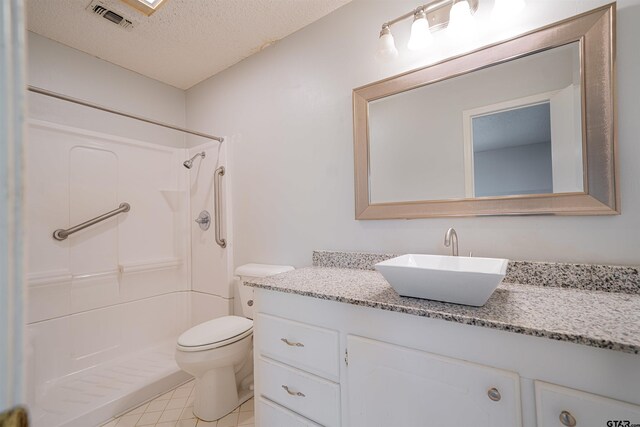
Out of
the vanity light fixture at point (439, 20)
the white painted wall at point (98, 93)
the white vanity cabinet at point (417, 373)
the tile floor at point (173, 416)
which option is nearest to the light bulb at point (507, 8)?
the vanity light fixture at point (439, 20)

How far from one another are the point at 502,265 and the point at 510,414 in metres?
0.46

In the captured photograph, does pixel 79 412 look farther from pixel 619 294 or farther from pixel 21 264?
pixel 619 294

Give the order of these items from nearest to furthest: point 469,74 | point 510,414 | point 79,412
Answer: point 510,414 < point 469,74 < point 79,412

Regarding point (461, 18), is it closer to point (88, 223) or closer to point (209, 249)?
point (209, 249)

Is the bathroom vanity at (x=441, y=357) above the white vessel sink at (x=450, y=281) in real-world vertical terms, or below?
below

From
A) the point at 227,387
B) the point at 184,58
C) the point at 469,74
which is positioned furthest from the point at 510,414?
the point at 184,58

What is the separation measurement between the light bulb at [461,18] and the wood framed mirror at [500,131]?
111 millimetres

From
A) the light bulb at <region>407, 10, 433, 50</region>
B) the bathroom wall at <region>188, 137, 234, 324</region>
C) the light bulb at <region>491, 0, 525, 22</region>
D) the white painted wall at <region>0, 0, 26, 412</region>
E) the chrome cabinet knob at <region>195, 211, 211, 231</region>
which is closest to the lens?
the white painted wall at <region>0, 0, 26, 412</region>

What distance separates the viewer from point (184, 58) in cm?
216

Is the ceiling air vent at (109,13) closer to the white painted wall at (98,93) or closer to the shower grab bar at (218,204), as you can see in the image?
the white painted wall at (98,93)

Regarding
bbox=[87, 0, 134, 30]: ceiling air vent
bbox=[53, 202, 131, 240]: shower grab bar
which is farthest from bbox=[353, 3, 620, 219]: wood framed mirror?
bbox=[53, 202, 131, 240]: shower grab bar

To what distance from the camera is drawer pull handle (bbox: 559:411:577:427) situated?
0.68 m

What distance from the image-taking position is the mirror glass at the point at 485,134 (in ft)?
3.60

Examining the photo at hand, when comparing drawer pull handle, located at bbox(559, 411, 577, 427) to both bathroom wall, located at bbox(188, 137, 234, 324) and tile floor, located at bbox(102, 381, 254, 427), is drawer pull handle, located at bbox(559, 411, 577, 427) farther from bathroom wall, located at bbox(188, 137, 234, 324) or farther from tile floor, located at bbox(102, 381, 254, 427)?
bathroom wall, located at bbox(188, 137, 234, 324)
